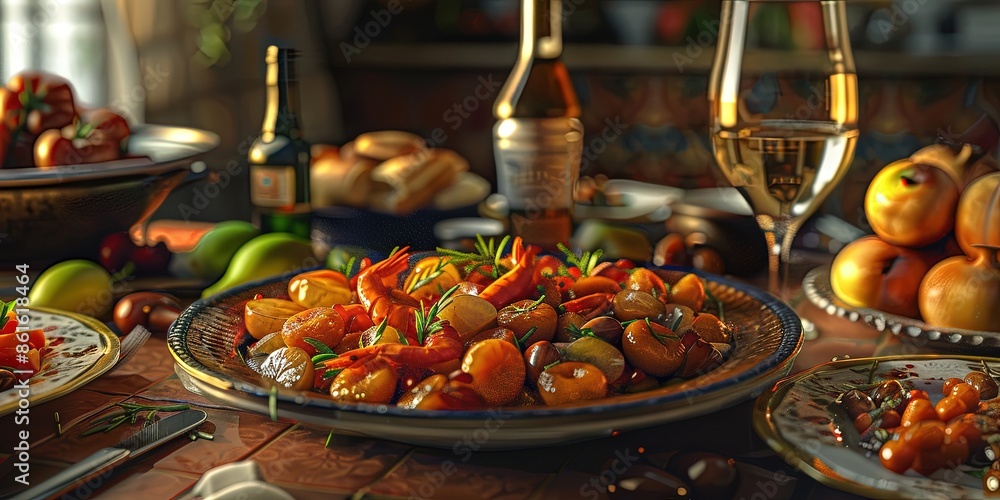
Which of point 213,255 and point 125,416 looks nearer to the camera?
point 125,416

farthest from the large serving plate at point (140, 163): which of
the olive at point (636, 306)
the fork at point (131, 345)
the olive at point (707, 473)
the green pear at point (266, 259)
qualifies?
the olive at point (707, 473)

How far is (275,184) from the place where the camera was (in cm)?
120

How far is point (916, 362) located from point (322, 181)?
141 cm

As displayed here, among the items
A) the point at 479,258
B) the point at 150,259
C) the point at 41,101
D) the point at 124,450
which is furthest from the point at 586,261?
the point at 41,101

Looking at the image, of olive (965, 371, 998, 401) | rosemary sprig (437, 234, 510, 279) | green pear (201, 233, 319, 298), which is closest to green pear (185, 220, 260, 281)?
green pear (201, 233, 319, 298)

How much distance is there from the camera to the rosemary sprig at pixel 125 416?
64cm

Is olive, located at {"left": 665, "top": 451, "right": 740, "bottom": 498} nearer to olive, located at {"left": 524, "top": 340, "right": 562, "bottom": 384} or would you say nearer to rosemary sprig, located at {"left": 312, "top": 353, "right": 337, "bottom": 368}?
olive, located at {"left": 524, "top": 340, "right": 562, "bottom": 384}

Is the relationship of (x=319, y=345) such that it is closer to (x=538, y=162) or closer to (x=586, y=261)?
(x=586, y=261)

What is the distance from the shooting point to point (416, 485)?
563 mm

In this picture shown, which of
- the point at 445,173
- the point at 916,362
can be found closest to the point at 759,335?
the point at 916,362

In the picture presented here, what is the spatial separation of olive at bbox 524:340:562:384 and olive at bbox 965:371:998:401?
294 millimetres

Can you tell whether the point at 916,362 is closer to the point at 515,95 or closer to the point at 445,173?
the point at 515,95

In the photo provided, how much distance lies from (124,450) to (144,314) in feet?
1.04

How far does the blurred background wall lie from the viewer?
113 inches
